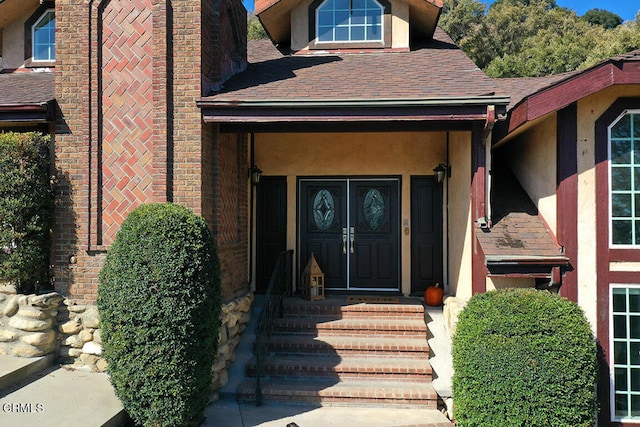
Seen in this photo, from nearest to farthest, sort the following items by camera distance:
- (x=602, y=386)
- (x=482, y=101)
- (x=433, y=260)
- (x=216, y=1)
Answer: (x=602, y=386) < (x=482, y=101) < (x=216, y=1) < (x=433, y=260)

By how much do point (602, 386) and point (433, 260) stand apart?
345cm

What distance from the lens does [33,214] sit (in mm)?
5883

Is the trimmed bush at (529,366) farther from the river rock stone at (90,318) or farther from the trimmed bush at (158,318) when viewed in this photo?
the river rock stone at (90,318)

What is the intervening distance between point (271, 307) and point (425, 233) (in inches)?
125

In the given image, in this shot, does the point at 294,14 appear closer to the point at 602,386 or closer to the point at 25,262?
the point at 25,262

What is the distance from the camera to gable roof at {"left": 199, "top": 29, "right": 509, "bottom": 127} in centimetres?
581

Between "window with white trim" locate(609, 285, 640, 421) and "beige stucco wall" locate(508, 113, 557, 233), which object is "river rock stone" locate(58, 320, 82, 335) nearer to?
"beige stucco wall" locate(508, 113, 557, 233)

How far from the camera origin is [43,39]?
8.43 meters

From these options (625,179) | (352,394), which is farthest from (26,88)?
(625,179)

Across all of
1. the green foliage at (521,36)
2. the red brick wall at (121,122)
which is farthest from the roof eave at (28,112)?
the green foliage at (521,36)

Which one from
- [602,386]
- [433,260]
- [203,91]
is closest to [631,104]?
[602,386]

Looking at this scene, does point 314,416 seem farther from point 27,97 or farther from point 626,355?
point 27,97

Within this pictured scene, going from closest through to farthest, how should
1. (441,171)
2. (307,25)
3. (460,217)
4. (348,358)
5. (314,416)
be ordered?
(314,416) → (348,358) → (460,217) → (441,171) → (307,25)

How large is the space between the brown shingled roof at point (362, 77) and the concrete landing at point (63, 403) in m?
3.78
